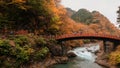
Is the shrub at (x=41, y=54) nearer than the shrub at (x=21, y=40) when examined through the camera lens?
No

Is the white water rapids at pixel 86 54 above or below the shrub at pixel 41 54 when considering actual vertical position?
below

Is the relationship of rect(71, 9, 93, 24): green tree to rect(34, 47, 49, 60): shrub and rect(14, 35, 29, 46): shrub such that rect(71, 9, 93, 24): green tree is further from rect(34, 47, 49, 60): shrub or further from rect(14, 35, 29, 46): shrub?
rect(14, 35, 29, 46): shrub

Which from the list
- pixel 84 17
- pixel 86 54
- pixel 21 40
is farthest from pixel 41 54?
pixel 84 17

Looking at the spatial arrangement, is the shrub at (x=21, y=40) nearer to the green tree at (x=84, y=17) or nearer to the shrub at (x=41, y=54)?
the shrub at (x=41, y=54)

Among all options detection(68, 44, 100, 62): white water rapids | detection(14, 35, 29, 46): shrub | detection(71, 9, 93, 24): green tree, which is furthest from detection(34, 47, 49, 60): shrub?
detection(71, 9, 93, 24): green tree

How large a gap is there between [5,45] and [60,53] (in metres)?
23.0

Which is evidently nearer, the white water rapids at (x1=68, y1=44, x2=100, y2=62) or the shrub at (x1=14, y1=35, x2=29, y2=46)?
the shrub at (x1=14, y1=35, x2=29, y2=46)

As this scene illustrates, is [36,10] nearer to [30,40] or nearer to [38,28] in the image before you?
[38,28]

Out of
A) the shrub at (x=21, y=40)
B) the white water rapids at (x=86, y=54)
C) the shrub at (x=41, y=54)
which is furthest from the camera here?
the white water rapids at (x=86, y=54)

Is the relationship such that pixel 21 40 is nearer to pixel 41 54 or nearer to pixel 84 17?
pixel 41 54

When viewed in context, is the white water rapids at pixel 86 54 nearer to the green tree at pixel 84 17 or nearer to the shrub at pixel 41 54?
the shrub at pixel 41 54

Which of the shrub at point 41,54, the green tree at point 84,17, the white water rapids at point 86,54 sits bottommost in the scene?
the white water rapids at point 86,54

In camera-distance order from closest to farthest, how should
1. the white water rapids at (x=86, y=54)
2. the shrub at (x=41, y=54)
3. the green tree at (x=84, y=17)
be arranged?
the shrub at (x=41, y=54) < the white water rapids at (x=86, y=54) < the green tree at (x=84, y=17)

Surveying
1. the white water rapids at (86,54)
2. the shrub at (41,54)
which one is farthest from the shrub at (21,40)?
the white water rapids at (86,54)
